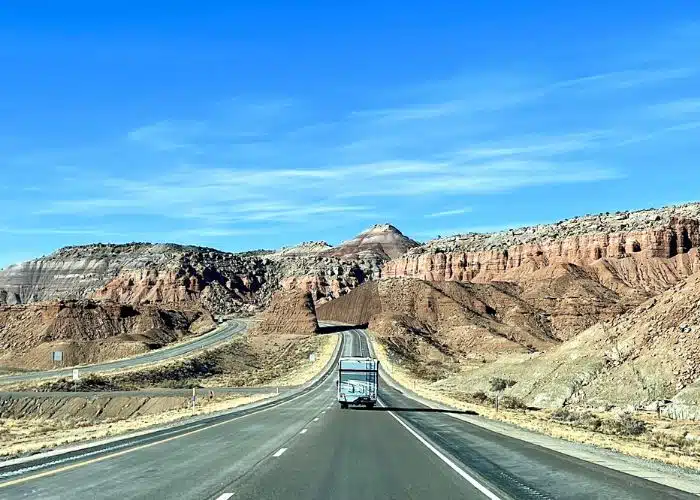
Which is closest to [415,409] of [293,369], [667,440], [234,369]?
[667,440]

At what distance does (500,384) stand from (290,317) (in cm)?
7577

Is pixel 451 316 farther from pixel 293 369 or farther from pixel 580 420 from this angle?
pixel 580 420

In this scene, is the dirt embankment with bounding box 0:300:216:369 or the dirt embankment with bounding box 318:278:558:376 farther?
the dirt embankment with bounding box 318:278:558:376

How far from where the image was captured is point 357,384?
146 ft

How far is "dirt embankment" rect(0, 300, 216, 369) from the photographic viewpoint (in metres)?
116

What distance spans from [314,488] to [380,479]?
→ 1867 mm

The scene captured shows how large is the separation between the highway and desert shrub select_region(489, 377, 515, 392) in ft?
135

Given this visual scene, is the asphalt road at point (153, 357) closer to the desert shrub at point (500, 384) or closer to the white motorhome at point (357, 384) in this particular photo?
Result: the desert shrub at point (500, 384)

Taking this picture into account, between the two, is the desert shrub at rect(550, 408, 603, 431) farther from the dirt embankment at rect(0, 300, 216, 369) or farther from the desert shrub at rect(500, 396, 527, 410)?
the dirt embankment at rect(0, 300, 216, 369)

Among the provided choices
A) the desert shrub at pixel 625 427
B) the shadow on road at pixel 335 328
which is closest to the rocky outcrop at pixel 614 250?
the shadow on road at pixel 335 328

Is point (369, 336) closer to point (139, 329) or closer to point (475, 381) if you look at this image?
point (139, 329)

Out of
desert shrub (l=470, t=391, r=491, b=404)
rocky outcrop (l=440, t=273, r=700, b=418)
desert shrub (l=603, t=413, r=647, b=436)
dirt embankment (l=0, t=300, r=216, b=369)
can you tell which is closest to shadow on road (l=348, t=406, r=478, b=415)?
desert shrub (l=603, t=413, r=647, b=436)

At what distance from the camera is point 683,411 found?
1623 inches

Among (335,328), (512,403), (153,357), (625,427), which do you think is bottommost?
(512,403)
